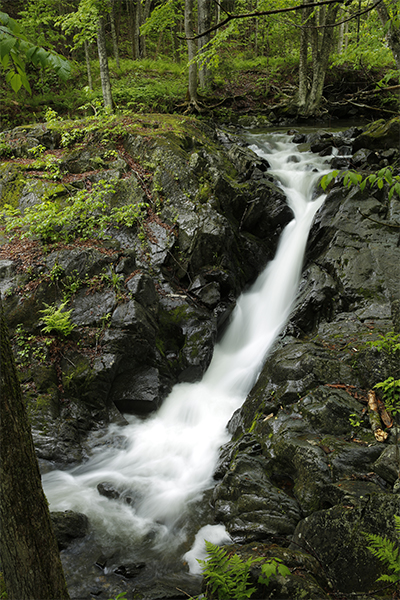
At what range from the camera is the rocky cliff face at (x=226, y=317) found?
389 centimetres

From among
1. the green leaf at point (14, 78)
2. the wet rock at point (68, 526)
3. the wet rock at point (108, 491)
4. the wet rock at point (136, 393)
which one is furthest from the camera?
the wet rock at point (136, 393)

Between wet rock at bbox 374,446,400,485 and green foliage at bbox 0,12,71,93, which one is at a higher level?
green foliage at bbox 0,12,71,93

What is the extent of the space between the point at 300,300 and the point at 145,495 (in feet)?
14.2

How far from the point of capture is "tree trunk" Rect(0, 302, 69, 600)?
2.25 meters

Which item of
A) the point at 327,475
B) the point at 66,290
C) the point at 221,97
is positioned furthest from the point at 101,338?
the point at 221,97

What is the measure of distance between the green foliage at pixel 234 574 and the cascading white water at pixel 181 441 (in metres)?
1.67

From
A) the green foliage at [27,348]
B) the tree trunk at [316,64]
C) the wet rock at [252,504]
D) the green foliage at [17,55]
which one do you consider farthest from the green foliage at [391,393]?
the tree trunk at [316,64]

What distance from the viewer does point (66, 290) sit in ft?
23.1

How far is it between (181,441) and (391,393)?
3.32 metres

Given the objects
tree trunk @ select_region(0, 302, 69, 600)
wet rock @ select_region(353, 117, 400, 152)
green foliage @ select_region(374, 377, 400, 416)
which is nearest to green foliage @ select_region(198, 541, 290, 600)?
tree trunk @ select_region(0, 302, 69, 600)

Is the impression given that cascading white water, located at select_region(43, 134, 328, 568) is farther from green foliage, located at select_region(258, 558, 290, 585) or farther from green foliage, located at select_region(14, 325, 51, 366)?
green foliage, located at select_region(258, 558, 290, 585)

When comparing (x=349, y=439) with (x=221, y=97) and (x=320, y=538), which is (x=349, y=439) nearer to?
(x=320, y=538)

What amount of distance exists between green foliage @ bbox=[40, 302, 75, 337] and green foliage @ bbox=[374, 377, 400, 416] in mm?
4942

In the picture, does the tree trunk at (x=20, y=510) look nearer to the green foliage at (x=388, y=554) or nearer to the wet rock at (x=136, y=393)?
the green foliage at (x=388, y=554)
